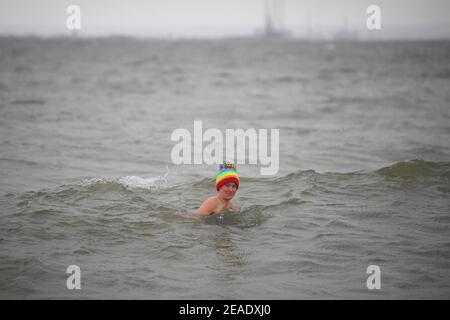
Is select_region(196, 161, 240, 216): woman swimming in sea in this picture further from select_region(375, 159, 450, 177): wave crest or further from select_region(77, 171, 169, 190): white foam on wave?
select_region(375, 159, 450, 177): wave crest

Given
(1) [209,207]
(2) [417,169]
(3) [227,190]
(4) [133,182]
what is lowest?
(1) [209,207]

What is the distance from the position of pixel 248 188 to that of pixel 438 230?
144 inches

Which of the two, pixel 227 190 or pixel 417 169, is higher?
pixel 417 169

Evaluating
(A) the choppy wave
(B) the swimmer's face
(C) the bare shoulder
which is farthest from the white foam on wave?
(A) the choppy wave

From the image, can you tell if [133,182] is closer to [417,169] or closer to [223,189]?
[223,189]

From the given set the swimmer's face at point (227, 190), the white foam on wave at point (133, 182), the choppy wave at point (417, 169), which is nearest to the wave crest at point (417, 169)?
the choppy wave at point (417, 169)

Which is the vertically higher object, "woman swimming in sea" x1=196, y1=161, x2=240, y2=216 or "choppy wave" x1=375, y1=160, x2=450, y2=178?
"choppy wave" x1=375, y1=160, x2=450, y2=178

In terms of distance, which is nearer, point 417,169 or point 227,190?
point 227,190

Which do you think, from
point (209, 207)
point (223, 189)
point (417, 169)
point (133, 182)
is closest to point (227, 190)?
point (223, 189)

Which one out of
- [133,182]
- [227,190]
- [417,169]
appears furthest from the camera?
[417,169]

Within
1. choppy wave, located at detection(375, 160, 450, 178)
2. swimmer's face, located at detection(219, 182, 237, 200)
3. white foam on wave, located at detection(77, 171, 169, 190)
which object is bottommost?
swimmer's face, located at detection(219, 182, 237, 200)

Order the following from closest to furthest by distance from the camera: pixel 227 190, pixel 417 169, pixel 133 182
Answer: pixel 227 190
pixel 133 182
pixel 417 169

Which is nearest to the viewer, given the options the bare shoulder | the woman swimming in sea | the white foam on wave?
the woman swimming in sea

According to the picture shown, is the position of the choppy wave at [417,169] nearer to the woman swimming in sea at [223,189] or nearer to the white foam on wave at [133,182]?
the woman swimming in sea at [223,189]
